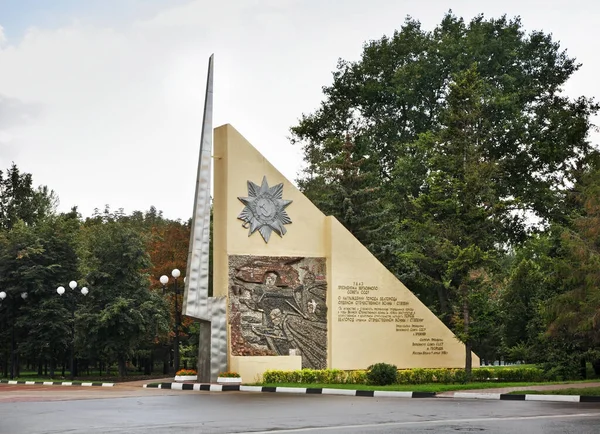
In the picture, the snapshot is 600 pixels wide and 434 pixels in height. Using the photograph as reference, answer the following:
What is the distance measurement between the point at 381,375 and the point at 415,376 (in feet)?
9.12

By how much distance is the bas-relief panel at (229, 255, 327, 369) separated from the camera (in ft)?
81.3

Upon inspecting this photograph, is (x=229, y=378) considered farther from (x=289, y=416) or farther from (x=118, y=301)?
(x=289, y=416)

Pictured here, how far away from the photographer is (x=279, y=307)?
25453 mm

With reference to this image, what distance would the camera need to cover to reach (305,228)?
26469mm

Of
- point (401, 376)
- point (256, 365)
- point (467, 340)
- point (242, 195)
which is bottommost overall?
point (401, 376)

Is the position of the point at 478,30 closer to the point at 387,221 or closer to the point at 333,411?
the point at 387,221

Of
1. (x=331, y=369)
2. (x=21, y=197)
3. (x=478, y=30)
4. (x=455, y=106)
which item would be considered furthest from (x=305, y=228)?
(x=21, y=197)

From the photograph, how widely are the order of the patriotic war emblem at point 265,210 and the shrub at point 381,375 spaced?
553 cm

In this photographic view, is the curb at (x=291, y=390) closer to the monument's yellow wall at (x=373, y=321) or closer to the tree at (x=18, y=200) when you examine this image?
the monument's yellow wall at (x=373, y=321)

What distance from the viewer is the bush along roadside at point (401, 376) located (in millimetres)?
23219

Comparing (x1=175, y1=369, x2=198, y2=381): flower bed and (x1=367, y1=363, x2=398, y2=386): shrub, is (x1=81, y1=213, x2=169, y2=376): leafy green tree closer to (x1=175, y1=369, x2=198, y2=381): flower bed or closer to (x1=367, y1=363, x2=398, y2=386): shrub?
(x1=175, y1=369, x2=198, y2=381): flower bed

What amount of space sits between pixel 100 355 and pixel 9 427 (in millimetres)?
24124

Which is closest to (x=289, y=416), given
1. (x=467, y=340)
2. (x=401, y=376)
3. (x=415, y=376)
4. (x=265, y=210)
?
(x=401, y=376)

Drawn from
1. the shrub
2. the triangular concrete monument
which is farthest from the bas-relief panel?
the shrub
